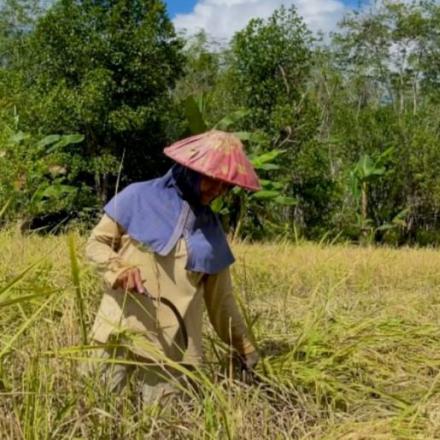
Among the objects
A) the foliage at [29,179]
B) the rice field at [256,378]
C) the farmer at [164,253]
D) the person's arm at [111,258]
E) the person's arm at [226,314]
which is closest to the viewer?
the rice field at [256,378]

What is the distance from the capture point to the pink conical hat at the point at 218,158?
7.02ft

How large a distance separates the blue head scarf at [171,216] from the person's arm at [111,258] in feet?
0.13

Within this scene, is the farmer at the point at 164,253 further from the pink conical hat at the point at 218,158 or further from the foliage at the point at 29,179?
the foliage at the point at 29,179

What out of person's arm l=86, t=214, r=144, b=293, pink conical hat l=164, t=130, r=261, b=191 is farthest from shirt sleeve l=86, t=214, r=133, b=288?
pink conical hat l=164, t=130, r=261, b=191

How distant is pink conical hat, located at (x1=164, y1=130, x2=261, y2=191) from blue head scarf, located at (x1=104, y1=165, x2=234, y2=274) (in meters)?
0.08

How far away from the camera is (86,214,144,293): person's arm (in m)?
2.11

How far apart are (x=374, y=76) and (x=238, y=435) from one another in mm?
20772

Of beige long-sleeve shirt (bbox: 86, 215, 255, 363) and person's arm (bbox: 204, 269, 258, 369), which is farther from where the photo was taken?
person's arm (bbox: 204, 269, 258, 369)

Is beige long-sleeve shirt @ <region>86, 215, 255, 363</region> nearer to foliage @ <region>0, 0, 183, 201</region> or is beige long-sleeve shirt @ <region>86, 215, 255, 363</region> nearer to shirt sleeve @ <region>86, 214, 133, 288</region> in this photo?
shirt sleeve @ <region>86, 214, 133, 288</region>

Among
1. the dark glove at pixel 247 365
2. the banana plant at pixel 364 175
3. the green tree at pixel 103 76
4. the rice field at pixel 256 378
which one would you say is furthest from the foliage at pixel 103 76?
the dark glove at pixel 247 365

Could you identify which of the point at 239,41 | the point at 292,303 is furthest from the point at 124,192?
the point at 239,41

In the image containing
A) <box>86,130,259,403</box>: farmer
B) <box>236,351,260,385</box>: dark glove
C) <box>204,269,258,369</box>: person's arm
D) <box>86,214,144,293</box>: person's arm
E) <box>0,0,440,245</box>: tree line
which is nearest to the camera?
<box>86,214,144,293</box>: person's arm

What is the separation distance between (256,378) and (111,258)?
0.76 m

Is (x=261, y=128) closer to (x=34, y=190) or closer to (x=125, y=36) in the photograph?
(x=125, y=36)
